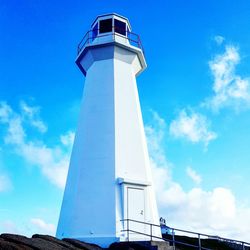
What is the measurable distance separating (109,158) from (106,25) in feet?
24.0

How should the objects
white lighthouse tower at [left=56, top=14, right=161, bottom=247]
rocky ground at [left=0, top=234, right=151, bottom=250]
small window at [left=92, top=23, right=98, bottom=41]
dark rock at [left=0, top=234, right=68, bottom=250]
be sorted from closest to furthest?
rocky ground at [left=0, top=234, right=151, bottom=250], dark rock at [left=0, top=234, right=68, bottom=250], white lighthouse tower at [left=56, top=14, right=161, bottom=247], small window at [left=92, top=23, right=98, bottom=41]

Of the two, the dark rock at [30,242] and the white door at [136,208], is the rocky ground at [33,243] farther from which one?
the white door at [136,208]

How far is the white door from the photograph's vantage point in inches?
526

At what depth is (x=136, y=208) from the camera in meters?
13.6

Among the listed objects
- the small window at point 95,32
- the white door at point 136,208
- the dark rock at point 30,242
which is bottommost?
the dark rock at point 30,242

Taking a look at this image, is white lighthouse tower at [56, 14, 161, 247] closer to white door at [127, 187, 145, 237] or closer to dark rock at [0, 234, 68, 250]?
white door at [127, 187, 145, 237]

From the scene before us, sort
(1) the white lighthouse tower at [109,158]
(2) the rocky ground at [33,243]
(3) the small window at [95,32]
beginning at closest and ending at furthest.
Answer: (2) the rocky ground at [33,243] → (1) the white lighthouse tower at [109,158] → (3) the small window at [95,32]

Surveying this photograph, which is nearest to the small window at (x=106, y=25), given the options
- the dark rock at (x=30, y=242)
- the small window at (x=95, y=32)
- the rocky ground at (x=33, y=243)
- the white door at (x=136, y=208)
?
the small window at (x=95, y=32)

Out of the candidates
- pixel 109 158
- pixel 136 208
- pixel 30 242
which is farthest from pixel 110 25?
pixel 30 242

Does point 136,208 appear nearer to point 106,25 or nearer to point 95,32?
point 95,32

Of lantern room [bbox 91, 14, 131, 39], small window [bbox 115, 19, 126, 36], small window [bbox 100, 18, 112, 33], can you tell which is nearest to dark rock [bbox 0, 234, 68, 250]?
lantern room [bbox 91, 14, 131, 39]

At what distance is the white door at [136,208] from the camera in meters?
13.4

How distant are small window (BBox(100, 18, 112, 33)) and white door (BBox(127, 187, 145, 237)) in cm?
823

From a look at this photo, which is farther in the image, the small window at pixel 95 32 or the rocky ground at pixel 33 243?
the small window at pixel 95 32
